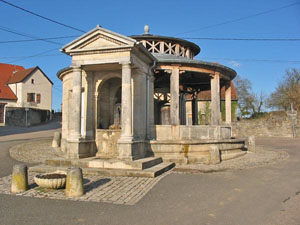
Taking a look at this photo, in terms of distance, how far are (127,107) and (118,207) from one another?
175 inches

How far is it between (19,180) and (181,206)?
421 centimetres

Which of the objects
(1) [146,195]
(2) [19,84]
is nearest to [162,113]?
(1) [146,195]

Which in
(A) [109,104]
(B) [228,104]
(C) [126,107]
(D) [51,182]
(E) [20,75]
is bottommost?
(D) [51,182]

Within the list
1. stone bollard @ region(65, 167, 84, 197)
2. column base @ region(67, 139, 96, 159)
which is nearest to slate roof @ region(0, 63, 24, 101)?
column base @ region(67, 139, 96, 159)

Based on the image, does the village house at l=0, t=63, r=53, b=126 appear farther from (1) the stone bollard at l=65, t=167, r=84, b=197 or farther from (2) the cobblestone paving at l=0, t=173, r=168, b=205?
(1) the stone bollard at l=65, t=167, r=84, b=197

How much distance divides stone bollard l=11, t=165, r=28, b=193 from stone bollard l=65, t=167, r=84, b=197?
1.37 m

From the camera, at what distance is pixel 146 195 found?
6.32 m

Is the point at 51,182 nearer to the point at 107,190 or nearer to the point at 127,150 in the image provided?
the point at 107,190

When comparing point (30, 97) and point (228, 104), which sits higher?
point (30, 97)

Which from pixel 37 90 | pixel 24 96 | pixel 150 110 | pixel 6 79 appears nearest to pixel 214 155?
pixel 150 110

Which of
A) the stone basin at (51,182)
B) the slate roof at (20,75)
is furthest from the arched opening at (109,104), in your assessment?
the slate roof at (20,75)

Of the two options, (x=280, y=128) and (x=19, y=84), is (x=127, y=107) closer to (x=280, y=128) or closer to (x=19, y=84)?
(x=280, y=128)

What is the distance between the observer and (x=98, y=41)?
9.74 m

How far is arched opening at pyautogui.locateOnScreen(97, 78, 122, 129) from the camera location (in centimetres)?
1154
